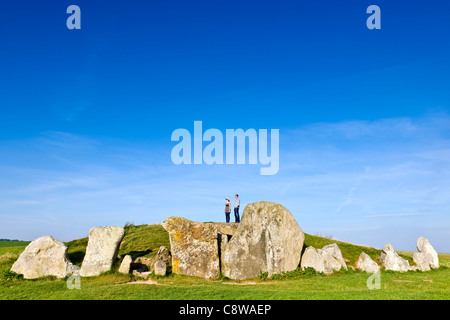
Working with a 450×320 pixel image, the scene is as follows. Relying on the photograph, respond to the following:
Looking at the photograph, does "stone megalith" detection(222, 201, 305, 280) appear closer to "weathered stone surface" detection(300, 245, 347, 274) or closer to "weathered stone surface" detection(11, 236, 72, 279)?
"weathered stone surface" detection(300, 245, 347, 274)

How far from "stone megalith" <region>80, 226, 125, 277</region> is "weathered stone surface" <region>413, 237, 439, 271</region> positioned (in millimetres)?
18794

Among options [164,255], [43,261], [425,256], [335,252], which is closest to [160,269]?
[164,255]

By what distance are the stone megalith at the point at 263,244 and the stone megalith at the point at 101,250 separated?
6.24 m

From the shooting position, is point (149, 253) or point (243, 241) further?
point (149, 253)

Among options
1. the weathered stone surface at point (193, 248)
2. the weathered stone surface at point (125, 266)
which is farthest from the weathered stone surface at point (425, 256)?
the weathered stone surface at point (125, 266)

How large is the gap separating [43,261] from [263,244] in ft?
39.9

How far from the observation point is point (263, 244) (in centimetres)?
2055

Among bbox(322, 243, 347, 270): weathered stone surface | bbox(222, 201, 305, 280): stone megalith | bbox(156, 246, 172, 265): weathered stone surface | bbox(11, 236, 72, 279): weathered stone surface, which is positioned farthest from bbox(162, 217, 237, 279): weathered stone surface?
bbox(322, 243, 347, 270): weathered stone surface

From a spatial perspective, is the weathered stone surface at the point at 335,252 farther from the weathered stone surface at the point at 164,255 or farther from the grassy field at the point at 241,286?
the weathered stone surface at the point at 164,255
